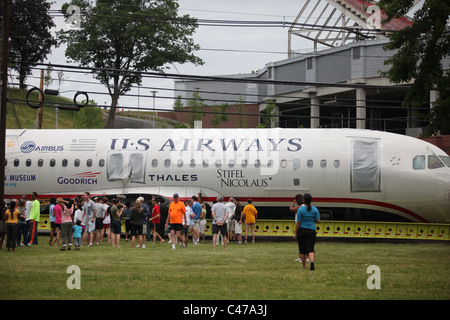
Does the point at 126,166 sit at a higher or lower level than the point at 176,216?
higher

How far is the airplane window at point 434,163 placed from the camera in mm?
28609

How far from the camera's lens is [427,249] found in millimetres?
24078

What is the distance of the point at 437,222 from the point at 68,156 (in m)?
17.9

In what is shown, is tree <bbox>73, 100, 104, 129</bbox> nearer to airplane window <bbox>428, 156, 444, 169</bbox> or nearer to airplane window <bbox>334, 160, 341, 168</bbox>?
airplane window <bbox>334, 160, 341, 168</bbox>

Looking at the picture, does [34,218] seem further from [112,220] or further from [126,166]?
[126,166]

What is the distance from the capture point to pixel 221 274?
16328mm

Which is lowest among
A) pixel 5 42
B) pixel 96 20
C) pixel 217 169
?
pixel 217 169

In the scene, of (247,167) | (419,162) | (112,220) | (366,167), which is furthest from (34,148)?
(419,162)

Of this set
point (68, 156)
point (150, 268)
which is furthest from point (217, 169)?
point (150, 268)

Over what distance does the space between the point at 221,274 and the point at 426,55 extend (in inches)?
521

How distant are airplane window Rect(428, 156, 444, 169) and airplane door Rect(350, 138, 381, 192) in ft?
7.43
